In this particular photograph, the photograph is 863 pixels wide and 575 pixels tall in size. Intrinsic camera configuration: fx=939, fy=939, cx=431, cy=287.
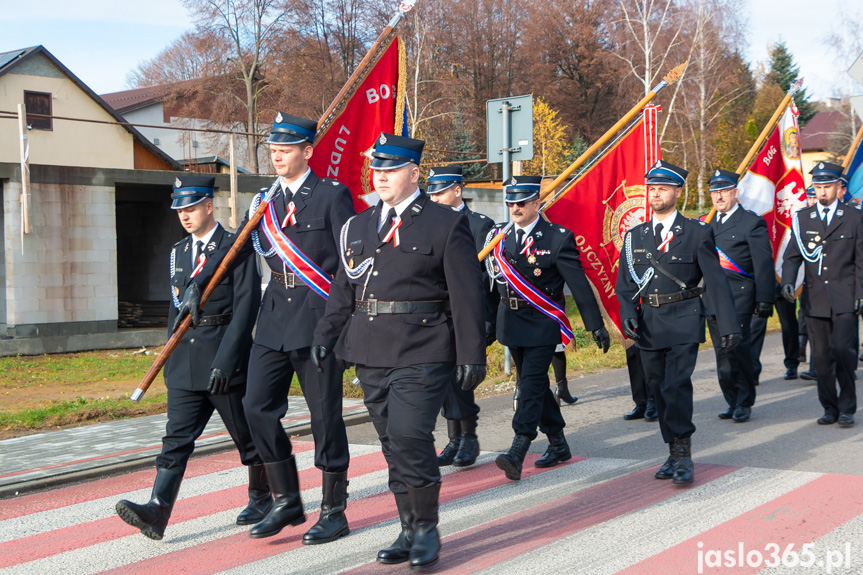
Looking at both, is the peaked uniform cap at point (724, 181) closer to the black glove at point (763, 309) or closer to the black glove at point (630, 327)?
the black glove at point (763, 309)

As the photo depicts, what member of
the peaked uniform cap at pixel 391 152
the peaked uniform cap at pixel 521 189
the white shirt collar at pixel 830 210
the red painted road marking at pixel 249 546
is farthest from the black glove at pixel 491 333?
the white shirt collar at pixel 830 210

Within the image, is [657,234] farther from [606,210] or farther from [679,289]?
[606,210]

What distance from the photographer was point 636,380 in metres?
9.09

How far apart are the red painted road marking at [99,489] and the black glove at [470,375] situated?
3.17m

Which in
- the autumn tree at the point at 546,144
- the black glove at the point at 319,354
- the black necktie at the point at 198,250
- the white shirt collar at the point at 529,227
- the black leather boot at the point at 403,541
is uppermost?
the autumn tree at the point at 546,144

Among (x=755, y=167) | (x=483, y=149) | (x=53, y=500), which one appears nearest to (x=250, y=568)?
(x=53, y=500)

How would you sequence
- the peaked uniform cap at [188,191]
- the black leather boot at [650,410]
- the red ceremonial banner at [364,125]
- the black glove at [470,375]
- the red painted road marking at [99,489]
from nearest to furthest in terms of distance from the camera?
the black glove at [470,375], the peaked uniform cap at [188,191], the red painted road marking at [99,489], the red ceremonial banner at [364,125], the black leather boot at [650,410]

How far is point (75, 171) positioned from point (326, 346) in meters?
14.3

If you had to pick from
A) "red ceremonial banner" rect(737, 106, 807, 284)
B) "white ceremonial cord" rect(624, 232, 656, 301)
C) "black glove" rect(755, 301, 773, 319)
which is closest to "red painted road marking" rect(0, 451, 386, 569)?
"white ceremonial cord" rect(624, 232, 656, 301)

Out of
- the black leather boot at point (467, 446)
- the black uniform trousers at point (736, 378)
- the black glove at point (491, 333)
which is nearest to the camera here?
the black leather boot at point (467, 446)

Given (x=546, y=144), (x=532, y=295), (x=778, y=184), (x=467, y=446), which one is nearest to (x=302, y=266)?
(x=532, y=295)

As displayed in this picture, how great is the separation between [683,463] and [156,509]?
335 cm

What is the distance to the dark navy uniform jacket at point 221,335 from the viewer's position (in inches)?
203

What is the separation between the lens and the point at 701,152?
151ft
